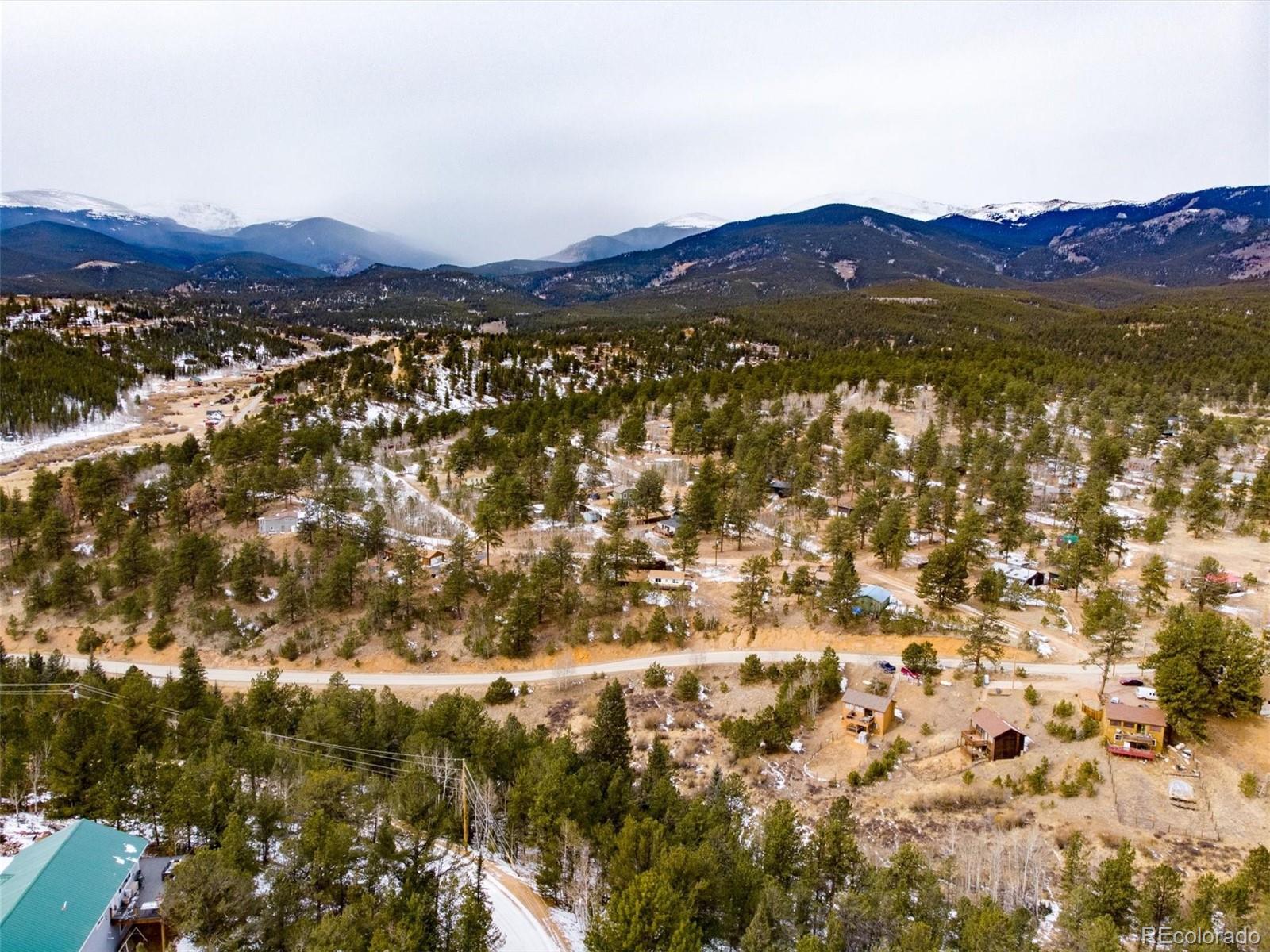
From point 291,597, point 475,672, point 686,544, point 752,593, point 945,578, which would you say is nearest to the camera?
point 945,578

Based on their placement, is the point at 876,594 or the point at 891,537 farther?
the point at 891,537

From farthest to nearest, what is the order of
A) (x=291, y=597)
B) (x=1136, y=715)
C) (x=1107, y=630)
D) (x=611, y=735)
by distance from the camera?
(x=291, y=597) < (x=1107, y=630) < (x=611, y=735) < (x=1136, y=715)

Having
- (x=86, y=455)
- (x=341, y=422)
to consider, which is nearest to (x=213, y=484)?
(x=341, y=422)

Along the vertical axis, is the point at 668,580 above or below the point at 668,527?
below

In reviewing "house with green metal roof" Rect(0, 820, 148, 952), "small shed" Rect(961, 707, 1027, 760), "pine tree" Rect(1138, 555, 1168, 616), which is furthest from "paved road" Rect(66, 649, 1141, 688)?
"house with green metal roof" Rect(0, 820, 148, 952)

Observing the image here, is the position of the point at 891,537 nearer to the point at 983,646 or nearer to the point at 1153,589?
the point at 983,646

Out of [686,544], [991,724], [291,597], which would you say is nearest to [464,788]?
[991,724]

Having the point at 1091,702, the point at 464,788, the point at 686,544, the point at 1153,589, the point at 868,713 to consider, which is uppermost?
the point at 686,544
